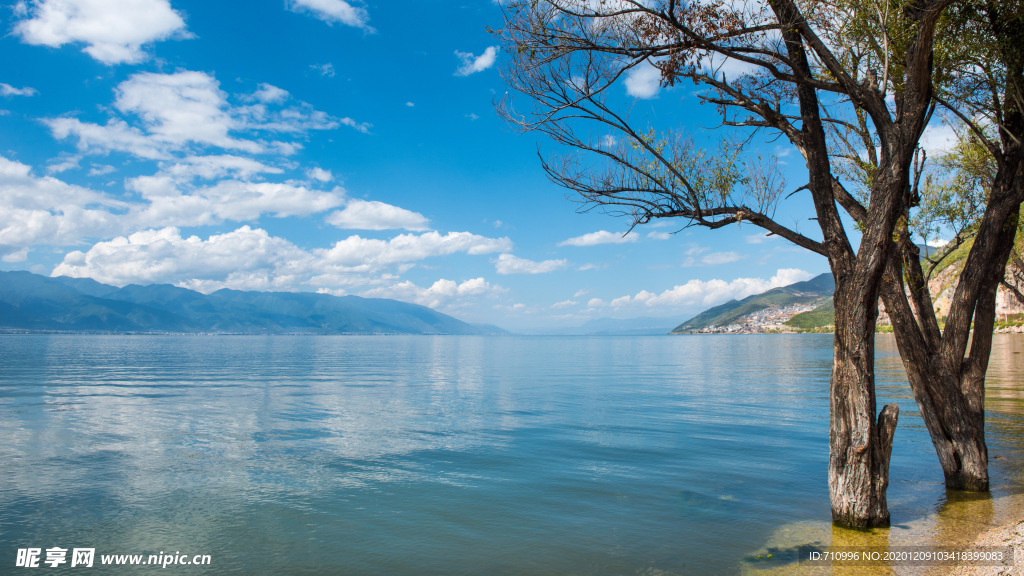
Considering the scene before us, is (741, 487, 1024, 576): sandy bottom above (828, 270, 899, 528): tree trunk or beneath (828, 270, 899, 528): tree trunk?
beneath

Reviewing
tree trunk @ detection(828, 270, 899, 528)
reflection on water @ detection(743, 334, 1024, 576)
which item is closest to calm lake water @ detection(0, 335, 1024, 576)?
reflection on water @ detection(743, 334, 1024, 576)

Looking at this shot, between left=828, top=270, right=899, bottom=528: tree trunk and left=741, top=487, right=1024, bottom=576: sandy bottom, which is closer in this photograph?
left=741, top=487, right=1024, bottom=576: sandy bottom

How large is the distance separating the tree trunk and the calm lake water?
0.95 m

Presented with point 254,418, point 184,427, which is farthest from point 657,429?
point 184,427

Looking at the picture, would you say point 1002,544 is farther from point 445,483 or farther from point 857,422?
point 445,483

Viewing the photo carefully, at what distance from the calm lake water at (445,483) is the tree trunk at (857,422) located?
95 cm

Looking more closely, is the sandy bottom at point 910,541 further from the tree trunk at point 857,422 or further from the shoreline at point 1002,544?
the tree trunk at point 857,422

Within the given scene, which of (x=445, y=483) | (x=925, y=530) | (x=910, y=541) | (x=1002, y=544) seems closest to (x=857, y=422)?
(x=910, y=541)

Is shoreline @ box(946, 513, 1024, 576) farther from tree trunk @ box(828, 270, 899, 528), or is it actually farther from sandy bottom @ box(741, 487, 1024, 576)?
tree trunk @ box(828, 270, 899, 528)

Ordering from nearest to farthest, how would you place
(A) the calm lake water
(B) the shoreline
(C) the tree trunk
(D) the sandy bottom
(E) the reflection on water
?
1. (B) the shoreline
2. (D) the sandy bottom
3. (E) the reflection on water
4. (C) the tree trunk
5. (A) the calm lake water

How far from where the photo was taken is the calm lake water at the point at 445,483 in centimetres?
978

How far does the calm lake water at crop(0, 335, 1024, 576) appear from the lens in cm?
978

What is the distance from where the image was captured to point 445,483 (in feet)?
46.5

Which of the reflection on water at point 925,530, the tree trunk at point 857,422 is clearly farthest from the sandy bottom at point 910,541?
the tree trunk at point 857,422
